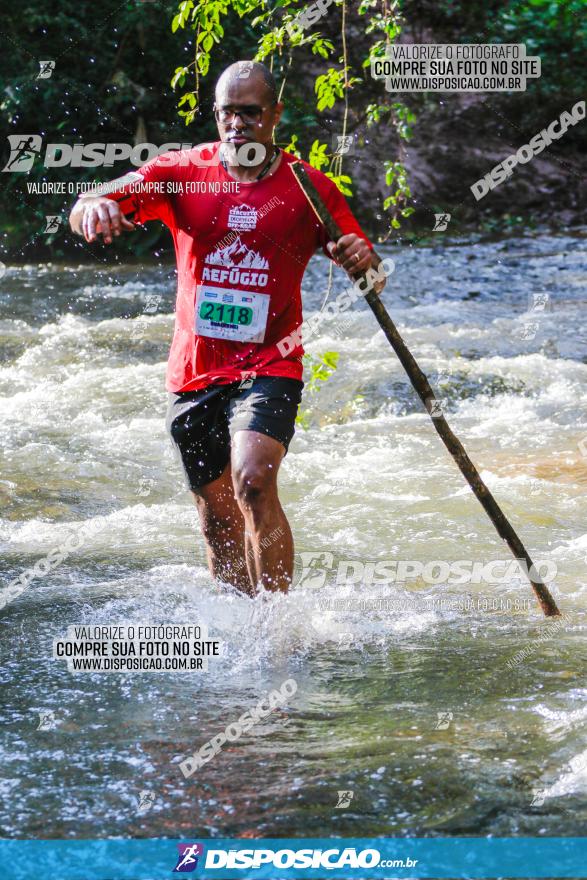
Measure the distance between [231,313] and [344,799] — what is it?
6.15 feet

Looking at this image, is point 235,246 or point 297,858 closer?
point 297,858

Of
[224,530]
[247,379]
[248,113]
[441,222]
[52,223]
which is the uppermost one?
[441,222]

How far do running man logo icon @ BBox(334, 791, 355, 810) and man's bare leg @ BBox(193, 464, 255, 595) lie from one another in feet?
5.08

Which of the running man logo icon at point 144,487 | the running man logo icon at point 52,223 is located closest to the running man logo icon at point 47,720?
the running man logo icon at point 144,487

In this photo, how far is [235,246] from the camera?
4008 millimetres

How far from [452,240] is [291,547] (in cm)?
1285

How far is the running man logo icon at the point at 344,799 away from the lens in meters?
2.84

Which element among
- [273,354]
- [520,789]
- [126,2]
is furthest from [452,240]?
[520,789]

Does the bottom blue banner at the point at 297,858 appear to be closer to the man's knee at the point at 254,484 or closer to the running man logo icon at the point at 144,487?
the man's knee at the point at 254,484

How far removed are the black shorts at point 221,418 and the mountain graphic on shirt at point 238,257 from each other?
42cm

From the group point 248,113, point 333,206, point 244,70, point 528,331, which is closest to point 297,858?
point 333,206

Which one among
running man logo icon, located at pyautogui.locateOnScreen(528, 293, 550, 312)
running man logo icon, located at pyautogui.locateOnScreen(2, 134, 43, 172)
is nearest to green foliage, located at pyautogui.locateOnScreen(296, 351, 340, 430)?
running man logo icon, located at pyautogui.locateOnScreen(528, 293, 550, 312)

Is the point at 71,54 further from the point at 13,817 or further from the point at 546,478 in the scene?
the point at 13,817

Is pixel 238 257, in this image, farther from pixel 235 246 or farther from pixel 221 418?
pixel 221 418
